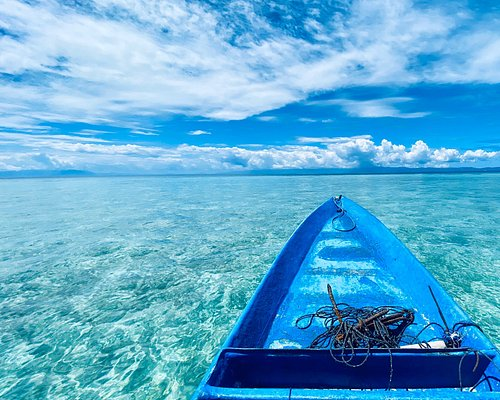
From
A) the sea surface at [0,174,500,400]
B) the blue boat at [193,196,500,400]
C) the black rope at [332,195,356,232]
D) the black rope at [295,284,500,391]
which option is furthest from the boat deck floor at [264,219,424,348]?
the sea surface at [0,174,500,400]

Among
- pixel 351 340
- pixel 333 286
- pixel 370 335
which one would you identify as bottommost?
pixel 333 286

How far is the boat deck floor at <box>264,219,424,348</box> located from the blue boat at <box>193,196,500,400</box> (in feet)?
0.08

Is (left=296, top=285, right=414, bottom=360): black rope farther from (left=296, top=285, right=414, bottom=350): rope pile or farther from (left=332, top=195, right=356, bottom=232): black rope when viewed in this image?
(left=332, top=195, right=356, bottom=232): black rope

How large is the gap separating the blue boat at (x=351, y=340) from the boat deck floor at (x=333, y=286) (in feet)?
0.08

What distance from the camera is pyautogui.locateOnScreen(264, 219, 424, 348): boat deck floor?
4828 millimetres

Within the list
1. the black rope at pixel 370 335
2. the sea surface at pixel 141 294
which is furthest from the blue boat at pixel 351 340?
the sea surface at pixel 141 294

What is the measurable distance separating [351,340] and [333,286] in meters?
2.73

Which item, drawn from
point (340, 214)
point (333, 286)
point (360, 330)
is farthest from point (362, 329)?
point (340, 214)

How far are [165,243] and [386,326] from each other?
11028 millimetres

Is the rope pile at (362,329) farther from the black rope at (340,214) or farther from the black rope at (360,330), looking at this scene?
the black rope at (340,214)

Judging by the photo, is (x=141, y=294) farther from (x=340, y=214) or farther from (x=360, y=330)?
(x=340, y=214)

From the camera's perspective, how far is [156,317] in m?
6.82

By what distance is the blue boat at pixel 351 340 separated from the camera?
3115 mm

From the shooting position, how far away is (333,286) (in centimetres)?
640
